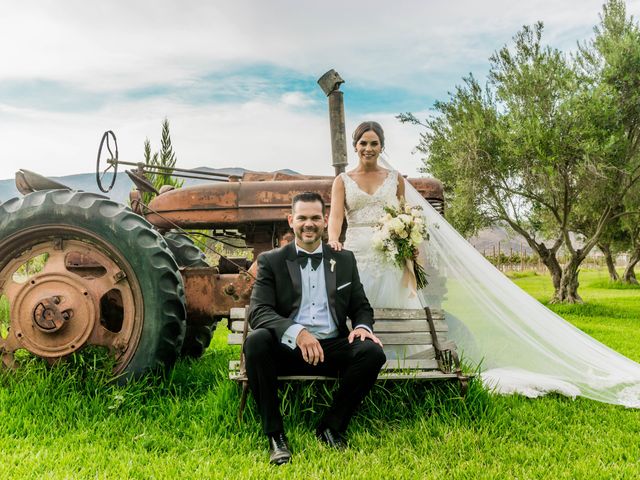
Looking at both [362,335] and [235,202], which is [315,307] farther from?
[235,202]

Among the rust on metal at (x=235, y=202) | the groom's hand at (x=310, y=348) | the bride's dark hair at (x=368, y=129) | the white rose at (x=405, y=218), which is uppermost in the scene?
the bride's dark hair at (x=368, y=129)

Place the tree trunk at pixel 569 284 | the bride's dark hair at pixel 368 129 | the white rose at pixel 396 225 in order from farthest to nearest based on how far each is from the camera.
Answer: the tree trunk at pixel 569 284 < the bride's dark hair at pixel 368 129 < the white rose at pixel 396 225

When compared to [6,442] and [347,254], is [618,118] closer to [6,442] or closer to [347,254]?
[347,254]

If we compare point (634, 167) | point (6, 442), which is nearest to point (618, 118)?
point (634, 167)

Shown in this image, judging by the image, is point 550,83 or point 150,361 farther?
point 550,83

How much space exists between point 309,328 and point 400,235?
1158 millimetres

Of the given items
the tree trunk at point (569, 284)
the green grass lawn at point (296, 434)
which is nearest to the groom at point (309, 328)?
the green grass lawn at point (296, 434)

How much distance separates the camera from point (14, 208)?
3.79m

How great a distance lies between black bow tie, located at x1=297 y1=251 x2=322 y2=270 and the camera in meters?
3.28

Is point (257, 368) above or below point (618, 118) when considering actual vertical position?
below

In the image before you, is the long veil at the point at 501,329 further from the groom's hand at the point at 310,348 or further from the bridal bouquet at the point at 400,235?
the groom's hand at the point at 310,348

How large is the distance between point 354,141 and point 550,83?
28.4ft

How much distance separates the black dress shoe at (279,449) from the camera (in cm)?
283

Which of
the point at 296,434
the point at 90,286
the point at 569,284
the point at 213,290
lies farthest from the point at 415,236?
the point at 569,284
